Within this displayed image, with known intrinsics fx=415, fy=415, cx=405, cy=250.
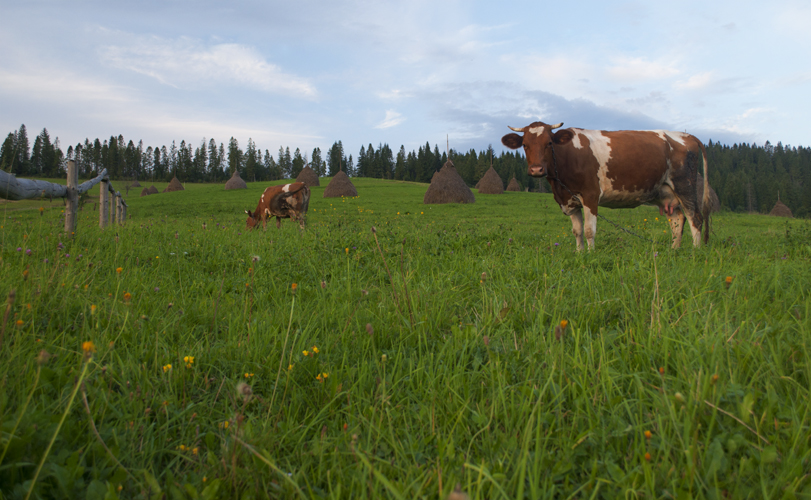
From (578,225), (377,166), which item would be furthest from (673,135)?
(377,166)

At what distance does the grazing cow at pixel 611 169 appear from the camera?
6301 mm

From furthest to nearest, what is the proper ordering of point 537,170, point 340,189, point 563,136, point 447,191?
point 340,189
point 447,191
point 563,136
point 537,170

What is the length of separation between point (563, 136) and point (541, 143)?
17.2 inches

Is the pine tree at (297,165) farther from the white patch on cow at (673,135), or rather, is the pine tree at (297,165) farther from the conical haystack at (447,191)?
the white patch on cow at (673,135)

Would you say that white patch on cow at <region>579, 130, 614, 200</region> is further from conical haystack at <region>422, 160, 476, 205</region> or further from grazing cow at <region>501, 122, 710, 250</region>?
conical haystack at <region>422, 160, 476, 205</region>

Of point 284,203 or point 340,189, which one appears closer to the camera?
point 284,203

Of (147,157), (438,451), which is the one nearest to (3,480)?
(438,451)

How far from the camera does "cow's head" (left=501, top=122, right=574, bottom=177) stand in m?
6.06

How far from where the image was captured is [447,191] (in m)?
28.6

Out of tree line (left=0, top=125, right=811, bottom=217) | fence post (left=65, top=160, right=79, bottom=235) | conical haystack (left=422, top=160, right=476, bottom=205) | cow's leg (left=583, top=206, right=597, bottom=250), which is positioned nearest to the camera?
fence post (left=65, top=160, right=79, bottom=235)

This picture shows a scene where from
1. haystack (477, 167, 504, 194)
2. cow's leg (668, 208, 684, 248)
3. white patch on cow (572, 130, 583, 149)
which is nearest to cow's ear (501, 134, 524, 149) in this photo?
white patch on cow (572, 130, 583, 149)

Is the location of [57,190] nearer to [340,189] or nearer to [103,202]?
[103,202]

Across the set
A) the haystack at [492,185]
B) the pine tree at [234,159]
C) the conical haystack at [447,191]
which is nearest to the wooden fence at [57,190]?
the conical haystack at [447,191]

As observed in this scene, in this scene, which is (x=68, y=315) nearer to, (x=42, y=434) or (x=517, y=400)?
(x=42, y=434)
